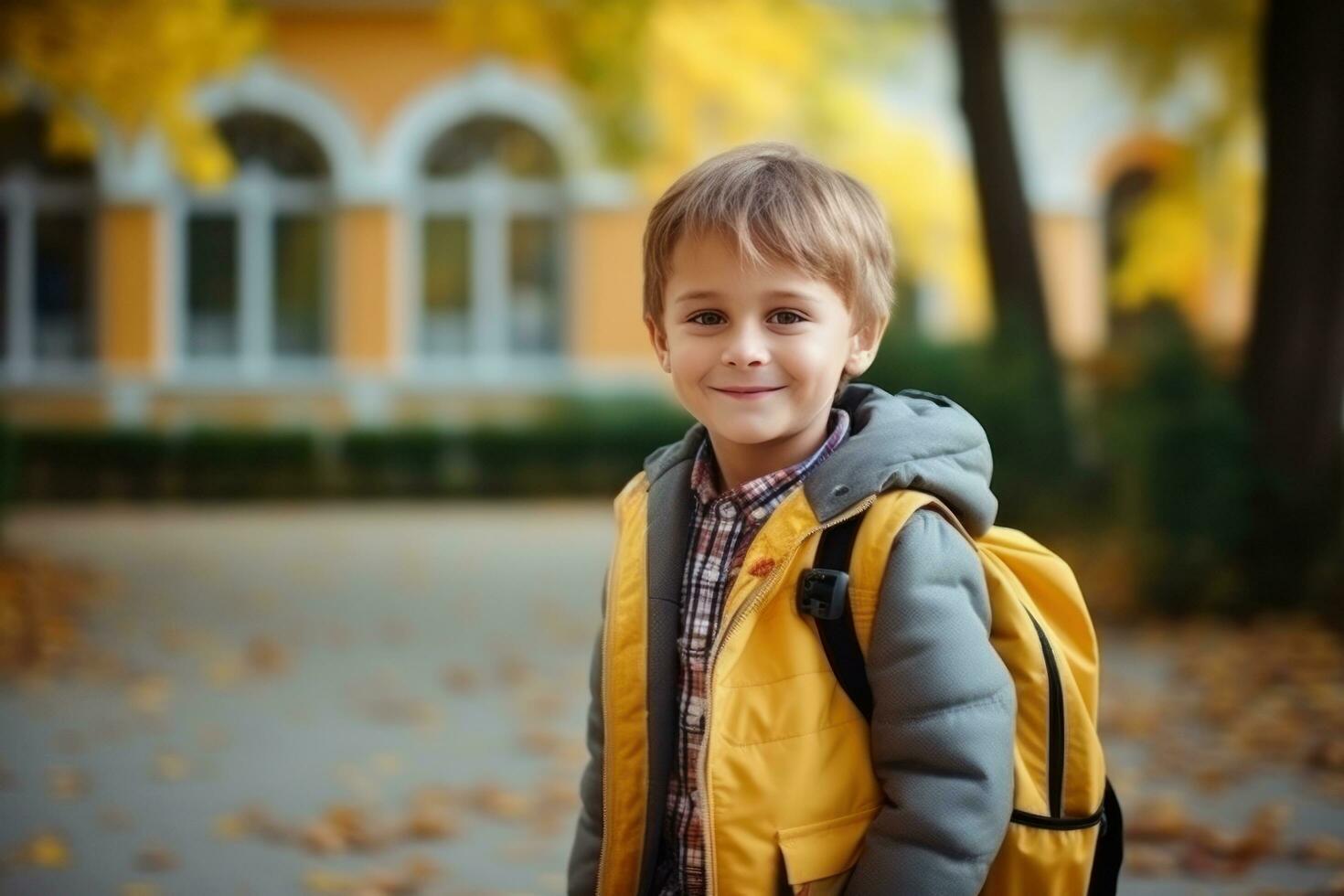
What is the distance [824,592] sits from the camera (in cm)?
195

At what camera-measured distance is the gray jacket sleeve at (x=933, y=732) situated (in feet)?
6.19

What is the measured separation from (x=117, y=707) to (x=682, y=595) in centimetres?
527

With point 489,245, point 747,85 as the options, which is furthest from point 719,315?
point 489,245

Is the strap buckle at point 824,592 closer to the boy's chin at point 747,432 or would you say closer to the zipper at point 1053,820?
the boy's chin at point 747,432

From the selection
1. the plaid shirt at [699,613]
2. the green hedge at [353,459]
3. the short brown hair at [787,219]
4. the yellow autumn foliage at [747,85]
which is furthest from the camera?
the green hedge at [353,459]

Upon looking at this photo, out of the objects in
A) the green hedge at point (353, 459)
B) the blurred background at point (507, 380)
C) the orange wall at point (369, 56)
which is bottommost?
the green hedge at point (353, 459)

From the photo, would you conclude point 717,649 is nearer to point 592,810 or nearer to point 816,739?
point 816,739

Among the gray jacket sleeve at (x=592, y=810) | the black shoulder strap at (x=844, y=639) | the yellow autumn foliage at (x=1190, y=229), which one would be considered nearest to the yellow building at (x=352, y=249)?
the yellow autumn foliage at (x=1190, y=229)

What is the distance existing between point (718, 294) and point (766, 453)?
27cm

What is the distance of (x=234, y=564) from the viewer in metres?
11.5

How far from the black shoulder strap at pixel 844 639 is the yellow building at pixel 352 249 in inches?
655

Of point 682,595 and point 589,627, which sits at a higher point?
point 682,595

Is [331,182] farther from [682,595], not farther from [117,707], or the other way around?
[682,595]

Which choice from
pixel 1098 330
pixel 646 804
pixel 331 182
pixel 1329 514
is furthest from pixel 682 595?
pixel 1098 330
